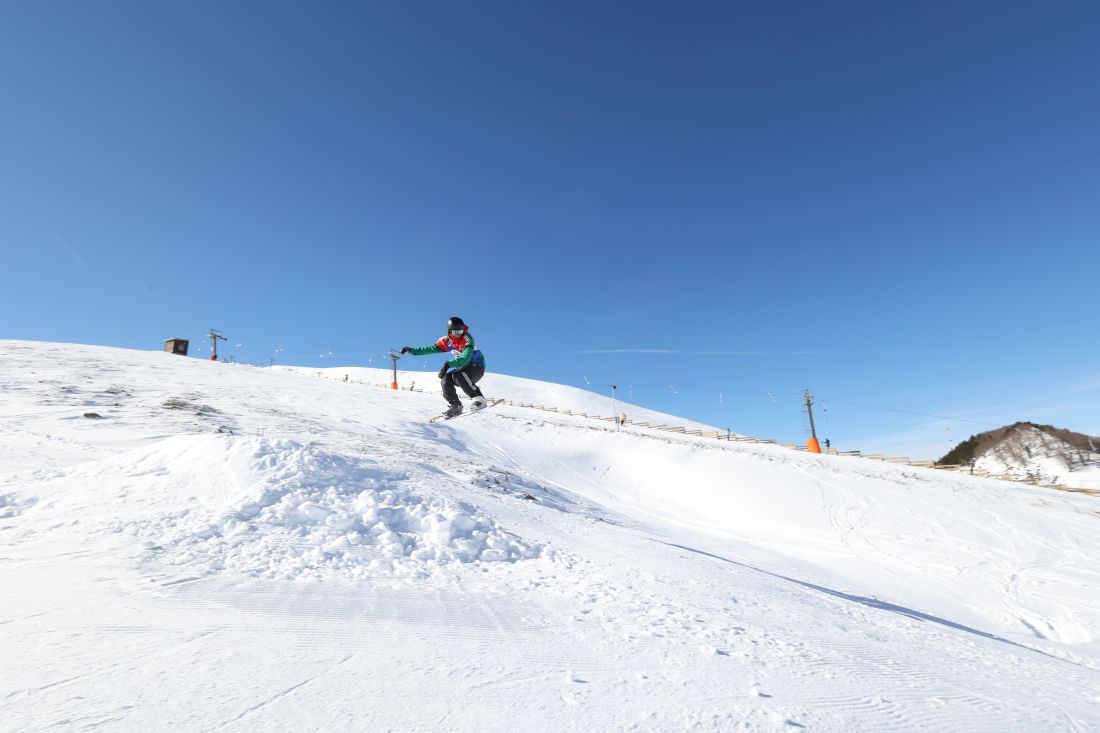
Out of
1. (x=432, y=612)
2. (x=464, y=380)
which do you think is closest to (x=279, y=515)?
(x=432, y=612)

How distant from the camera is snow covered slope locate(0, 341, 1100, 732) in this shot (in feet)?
10.4

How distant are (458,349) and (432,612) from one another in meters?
7.00

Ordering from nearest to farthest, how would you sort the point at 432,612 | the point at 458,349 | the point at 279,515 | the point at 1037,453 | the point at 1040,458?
the point at 432,612
the point at 279,515
the point at 458,349
the point at 1040,458
the point at 1037,453

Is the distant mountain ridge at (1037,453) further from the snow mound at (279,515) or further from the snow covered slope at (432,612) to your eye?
the snow mound at (279,515)

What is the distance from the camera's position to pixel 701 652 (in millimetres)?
4484

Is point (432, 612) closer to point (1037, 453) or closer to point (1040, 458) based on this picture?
point (1040, 458)

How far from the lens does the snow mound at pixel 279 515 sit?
220 inches

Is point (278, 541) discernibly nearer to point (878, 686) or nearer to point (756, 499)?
point (878, 686)

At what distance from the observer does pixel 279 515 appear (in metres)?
6.63

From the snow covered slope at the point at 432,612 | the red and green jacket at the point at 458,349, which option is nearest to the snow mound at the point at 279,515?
the snow covered slope at the point at 432,612

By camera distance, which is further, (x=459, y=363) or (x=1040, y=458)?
(x=1040, y=458)

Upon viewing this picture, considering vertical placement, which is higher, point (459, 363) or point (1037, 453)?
point (459, 363)

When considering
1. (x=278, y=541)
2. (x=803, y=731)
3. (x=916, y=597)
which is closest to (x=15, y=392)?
(x=278, y=541)

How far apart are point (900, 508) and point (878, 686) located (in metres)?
19.8
